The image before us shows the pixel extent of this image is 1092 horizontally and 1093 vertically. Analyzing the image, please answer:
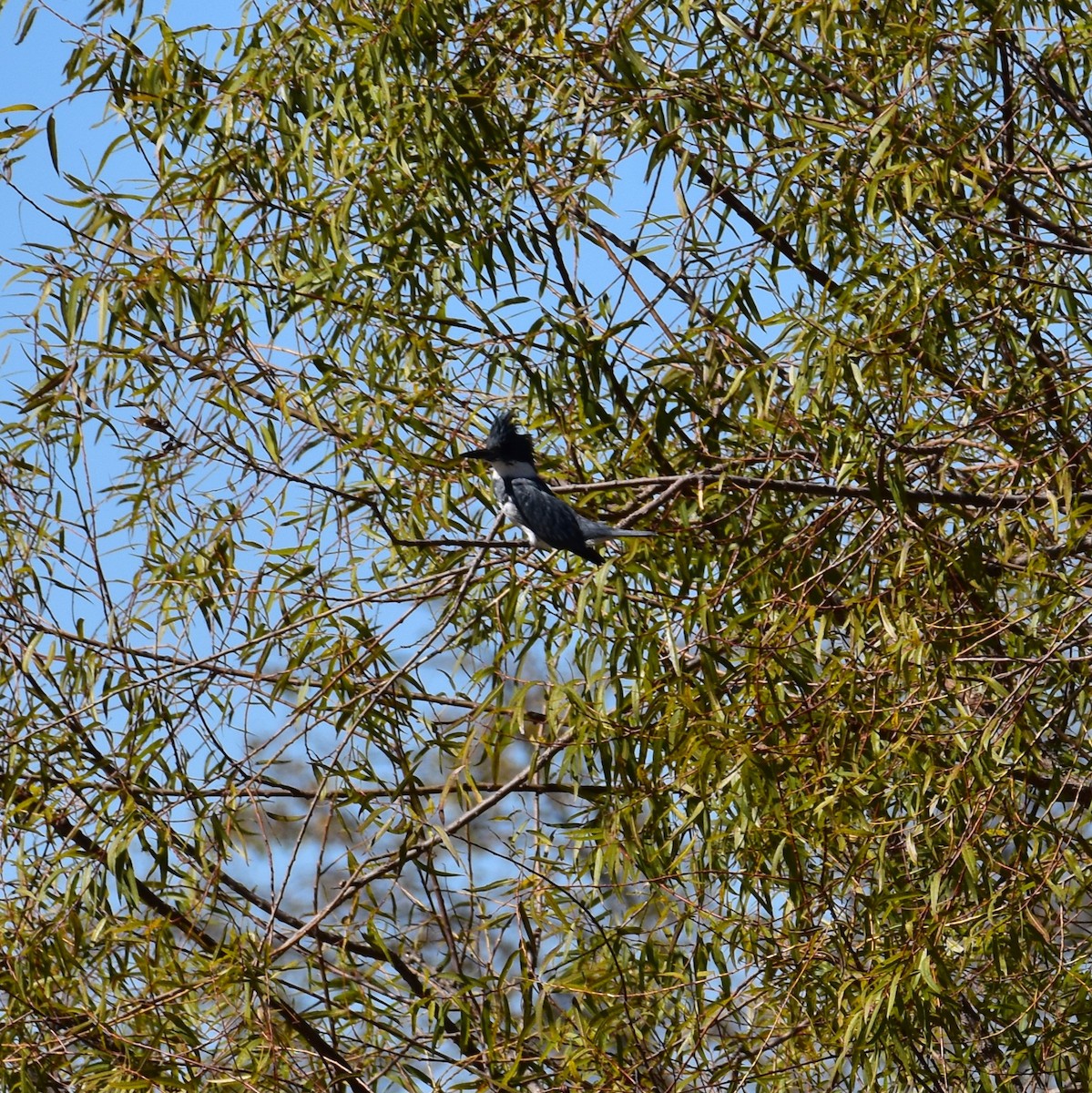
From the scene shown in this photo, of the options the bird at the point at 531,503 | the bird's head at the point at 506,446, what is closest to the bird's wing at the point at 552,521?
the bird at the point at 531,503

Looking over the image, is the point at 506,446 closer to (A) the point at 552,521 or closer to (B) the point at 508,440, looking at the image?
(B) the point at 508,440

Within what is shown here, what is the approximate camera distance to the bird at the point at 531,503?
3307 millimetres

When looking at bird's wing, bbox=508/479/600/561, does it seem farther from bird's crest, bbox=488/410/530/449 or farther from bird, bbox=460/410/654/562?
bird's crest, bbox=488/410/530/449

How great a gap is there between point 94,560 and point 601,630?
3.44 feet

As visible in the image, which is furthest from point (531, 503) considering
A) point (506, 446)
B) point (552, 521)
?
point (506, 446)

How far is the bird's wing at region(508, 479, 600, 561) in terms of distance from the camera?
10.8 ft

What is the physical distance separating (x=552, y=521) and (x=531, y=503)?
2.7 inches

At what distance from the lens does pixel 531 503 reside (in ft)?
10.9

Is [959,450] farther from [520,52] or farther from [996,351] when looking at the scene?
[520,52]

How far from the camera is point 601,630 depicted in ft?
10.4

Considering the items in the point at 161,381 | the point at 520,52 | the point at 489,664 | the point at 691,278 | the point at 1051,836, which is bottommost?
the point at 1051,836

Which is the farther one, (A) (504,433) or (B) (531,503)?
(A) (504,433)

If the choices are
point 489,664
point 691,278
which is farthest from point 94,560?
point 691,278

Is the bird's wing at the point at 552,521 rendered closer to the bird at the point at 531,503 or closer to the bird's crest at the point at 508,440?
the bird at the point at 531,503
